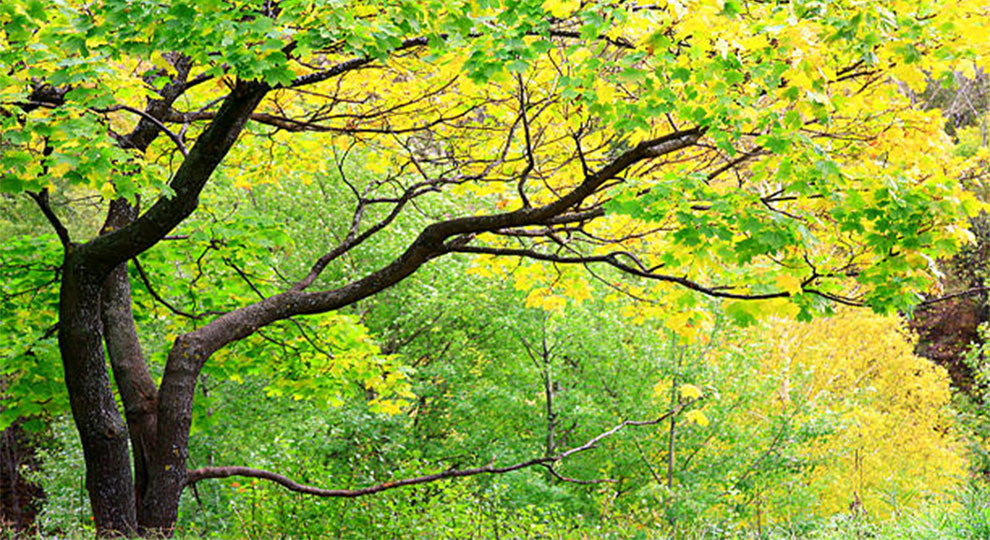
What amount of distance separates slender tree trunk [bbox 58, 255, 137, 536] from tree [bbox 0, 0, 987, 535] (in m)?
0.02

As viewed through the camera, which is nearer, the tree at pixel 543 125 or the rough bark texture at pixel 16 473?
the tree at pixel 543 125

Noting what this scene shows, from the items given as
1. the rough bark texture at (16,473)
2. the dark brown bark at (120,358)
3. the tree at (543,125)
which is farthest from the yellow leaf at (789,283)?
the rough bark texture at (16,473)

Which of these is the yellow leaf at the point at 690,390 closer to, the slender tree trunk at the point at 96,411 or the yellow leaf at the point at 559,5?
the yellow leaf at the point at 559,5

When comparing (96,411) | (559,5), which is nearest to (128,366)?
(96,411)

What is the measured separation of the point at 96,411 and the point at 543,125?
415cm

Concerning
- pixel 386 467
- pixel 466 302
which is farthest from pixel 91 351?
pixel 466 302

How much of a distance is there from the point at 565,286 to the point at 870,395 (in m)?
15.6

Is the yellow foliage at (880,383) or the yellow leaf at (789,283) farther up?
the yellow foliage at (880,383)

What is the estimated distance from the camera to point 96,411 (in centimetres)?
605

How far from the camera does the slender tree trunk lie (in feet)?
19.5

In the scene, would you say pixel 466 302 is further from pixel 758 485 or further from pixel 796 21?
pixel 796 21

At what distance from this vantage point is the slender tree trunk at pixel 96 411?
19.5 ft

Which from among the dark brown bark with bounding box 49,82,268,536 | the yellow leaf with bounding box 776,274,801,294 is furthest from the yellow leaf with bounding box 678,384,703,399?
the dark brown bark with bounding box 49,82,268,536

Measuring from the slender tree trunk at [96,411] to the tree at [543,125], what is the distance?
15mm
